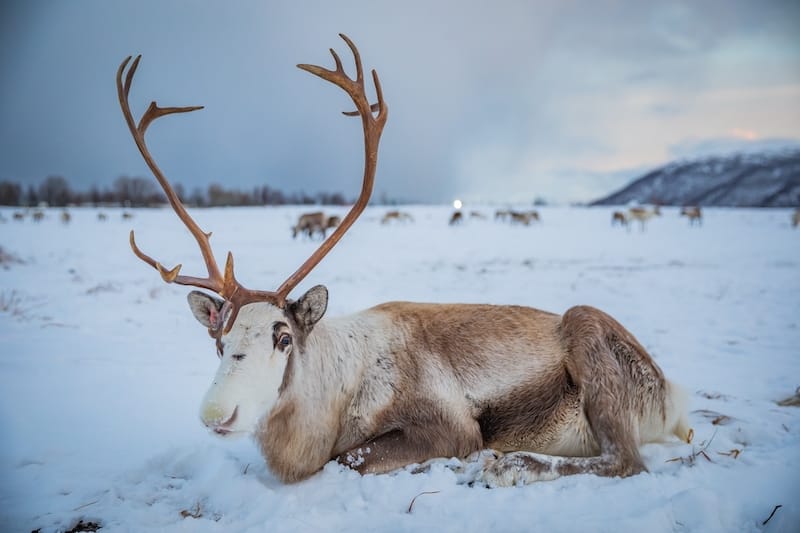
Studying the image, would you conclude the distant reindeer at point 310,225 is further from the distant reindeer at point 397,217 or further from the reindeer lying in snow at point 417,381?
the reindeer lying in snow at point 417,381

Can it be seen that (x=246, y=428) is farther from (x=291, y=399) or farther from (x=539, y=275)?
(x=539, y=275)

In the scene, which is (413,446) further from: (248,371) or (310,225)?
(310,225)

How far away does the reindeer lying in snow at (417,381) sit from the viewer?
2.84 m

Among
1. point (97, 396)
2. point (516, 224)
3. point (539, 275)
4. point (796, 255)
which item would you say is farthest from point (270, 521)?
point (516, 224)

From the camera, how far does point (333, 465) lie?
2938 millimetres

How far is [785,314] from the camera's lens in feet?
26.0

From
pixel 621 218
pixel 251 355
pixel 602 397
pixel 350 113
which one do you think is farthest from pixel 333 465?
pixel 621 218

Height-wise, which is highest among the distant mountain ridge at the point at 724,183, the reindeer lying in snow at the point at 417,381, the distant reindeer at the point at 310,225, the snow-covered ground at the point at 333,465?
the distant mountain ridge at the point at 724,183

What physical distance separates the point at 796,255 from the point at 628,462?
17.5m

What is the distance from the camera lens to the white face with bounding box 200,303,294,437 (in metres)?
2.42

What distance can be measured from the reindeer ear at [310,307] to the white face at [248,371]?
0.11 meters

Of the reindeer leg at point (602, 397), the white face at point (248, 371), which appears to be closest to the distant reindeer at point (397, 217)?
the reindeer leg at point (602, 397)

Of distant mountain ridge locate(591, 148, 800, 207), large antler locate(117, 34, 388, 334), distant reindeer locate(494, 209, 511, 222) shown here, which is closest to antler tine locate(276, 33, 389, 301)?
large antler locate(117, 34, 388, 334)

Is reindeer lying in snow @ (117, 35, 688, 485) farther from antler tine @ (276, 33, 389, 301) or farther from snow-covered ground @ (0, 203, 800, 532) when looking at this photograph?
snow-covered ground @ (0, 203, 800, 532)
